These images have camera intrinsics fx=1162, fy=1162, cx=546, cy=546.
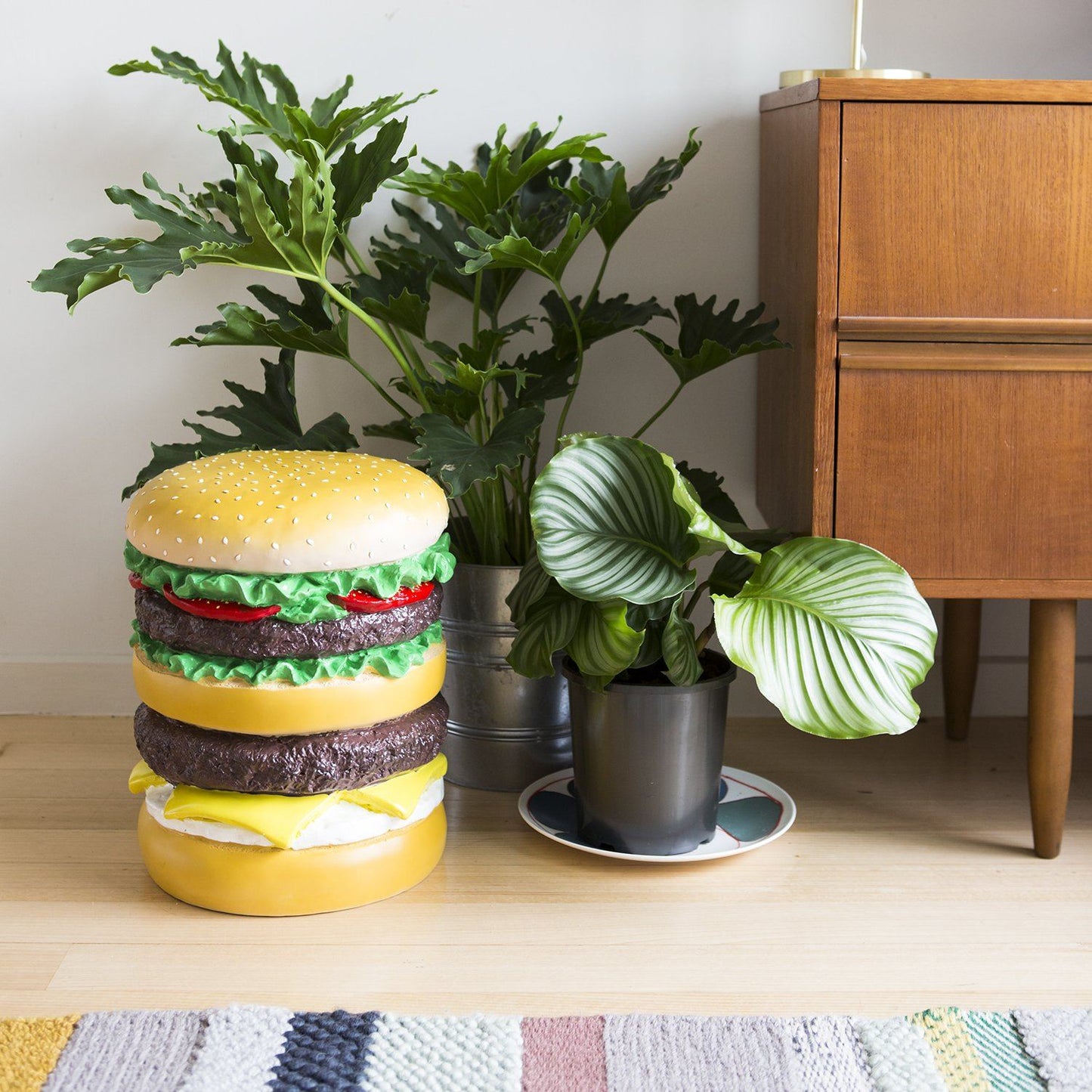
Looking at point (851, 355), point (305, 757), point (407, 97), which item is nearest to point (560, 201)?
point (407, 97)

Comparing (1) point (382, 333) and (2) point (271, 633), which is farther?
(1) point (382, 333)

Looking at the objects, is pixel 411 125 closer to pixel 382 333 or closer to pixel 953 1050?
pixel 382 333

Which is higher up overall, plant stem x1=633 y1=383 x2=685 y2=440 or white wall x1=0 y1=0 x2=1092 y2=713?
white wall x1=0 y1=0 x2=1092 y2=713

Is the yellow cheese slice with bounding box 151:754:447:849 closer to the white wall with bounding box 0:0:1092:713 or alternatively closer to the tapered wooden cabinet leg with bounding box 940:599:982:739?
the white wall with bounding box 0:0:1092:713

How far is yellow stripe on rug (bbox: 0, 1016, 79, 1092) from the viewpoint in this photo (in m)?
0.96

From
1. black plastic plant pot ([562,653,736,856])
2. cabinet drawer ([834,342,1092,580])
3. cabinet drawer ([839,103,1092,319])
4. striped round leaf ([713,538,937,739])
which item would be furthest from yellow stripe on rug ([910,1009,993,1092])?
cabinet drawer ([839,103,1092,319])

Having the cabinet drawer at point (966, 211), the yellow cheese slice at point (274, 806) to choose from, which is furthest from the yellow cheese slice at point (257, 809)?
the cabinet drawer at point (966, 211)

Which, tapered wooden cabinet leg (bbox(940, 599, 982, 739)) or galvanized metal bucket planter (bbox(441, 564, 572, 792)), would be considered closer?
galvanized metal bucket planter (bbox(441, 564, 572, 792))

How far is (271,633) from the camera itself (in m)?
1.17

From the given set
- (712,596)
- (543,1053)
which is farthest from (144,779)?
(712,596)

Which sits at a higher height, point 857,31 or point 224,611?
point 857,31

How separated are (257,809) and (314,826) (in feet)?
0.20

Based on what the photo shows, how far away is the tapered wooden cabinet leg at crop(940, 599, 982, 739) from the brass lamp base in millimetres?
722

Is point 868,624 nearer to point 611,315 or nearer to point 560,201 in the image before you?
point 611,315
